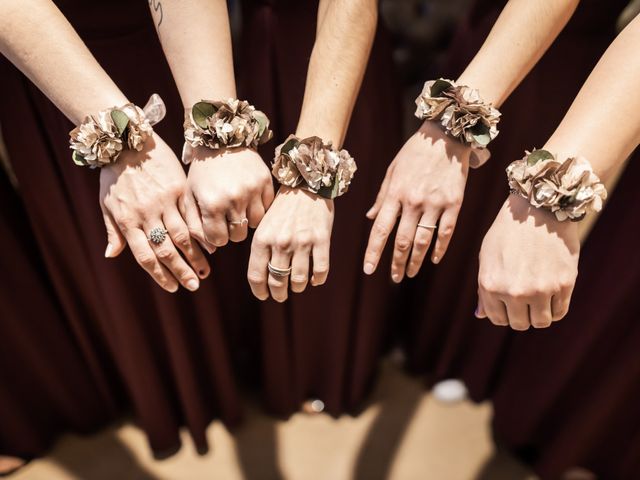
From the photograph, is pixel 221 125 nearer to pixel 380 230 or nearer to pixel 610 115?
pixel 380 230

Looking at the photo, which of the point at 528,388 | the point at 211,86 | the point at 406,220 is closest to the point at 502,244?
the point at 406,220

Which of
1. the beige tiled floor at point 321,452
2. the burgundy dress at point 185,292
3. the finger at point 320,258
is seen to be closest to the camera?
the finger at point 320,258

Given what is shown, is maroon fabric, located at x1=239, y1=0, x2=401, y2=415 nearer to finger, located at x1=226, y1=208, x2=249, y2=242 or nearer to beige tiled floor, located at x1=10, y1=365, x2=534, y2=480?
beige tiled floor, located at x1=10, y1=365, x2=534, y2=480

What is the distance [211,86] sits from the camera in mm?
698

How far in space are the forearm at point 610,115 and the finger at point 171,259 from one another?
0.54 m

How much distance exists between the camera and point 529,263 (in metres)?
0.62

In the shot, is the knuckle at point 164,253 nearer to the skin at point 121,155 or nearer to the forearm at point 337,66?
the skin at point 121,155

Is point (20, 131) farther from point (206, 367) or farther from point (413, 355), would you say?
point (413, 355)

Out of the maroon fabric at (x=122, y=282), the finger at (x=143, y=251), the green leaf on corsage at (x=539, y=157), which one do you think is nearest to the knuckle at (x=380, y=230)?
the green leaf on corsage at (x=539, y=157)

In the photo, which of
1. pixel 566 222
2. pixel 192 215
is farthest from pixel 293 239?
pixel 566 222

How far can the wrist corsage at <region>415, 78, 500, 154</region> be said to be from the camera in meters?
0.65

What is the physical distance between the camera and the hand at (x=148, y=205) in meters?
0.66

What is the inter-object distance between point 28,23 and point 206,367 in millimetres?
891

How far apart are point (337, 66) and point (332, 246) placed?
0.42 meters
